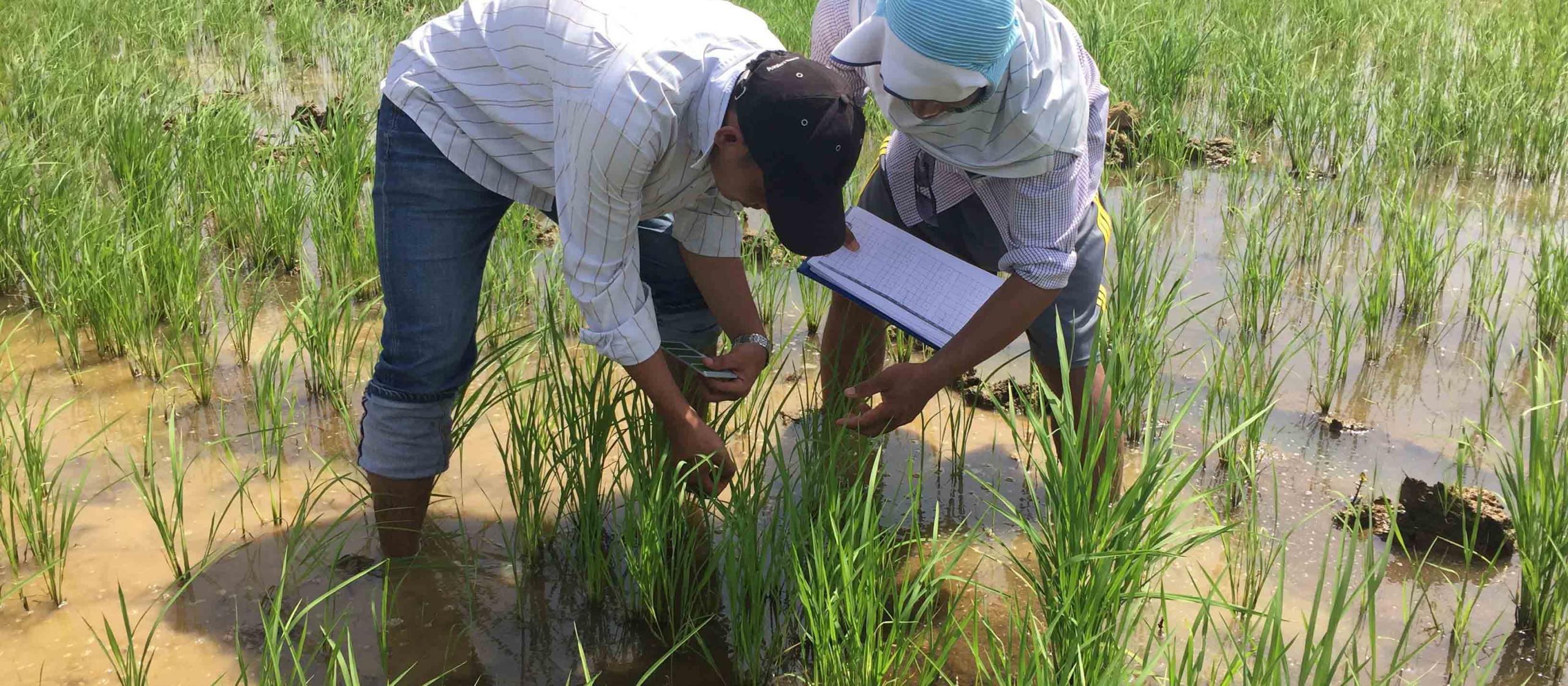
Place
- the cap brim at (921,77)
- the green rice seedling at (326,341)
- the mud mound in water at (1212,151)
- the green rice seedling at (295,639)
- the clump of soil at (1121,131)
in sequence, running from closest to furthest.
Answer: the cap brim at (921,77)
the green rice seedling at (295,639)
the green rice seedling at (326,341)
the clump of soil at (1121,131)
the mud mound in water at (1212,151)

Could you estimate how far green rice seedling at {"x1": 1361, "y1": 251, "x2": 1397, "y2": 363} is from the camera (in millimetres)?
3227

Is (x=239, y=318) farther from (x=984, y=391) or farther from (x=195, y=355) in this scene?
(x=984, y=391)

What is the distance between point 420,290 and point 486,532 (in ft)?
2.42

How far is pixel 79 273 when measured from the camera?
305cm

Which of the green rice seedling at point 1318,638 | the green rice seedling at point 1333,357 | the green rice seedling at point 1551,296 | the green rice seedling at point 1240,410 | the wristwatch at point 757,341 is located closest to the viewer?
the green rice seedling at point 1318,638

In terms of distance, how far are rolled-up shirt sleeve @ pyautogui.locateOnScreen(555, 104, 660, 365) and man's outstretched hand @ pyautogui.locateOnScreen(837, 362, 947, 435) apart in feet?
1.62

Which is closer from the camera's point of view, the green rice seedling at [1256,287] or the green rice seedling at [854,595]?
the green rice seedling at [854,595]

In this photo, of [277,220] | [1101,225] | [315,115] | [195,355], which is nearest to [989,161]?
[1101,225]

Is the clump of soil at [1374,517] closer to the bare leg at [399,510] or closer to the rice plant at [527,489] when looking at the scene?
the rice plant at [527,489]

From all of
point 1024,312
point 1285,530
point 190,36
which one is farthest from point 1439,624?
point 190,36

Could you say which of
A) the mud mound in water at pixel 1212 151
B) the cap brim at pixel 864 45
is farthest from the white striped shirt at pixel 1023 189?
the mud mound in water at pixel 1212 151

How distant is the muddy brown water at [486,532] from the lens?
2.17 meters

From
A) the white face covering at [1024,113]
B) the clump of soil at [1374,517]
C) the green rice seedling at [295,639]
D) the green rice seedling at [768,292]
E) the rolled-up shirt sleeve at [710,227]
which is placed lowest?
the green rice seedling at [295,639]

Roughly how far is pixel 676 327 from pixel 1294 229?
8.85 ft
